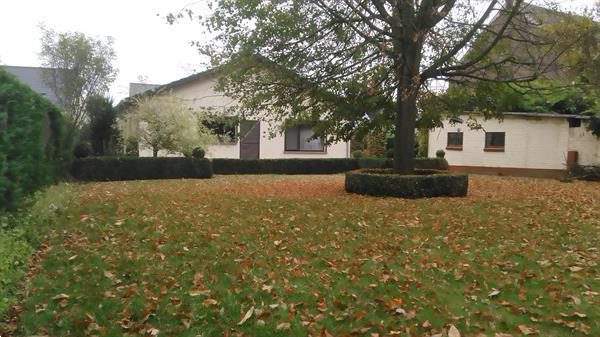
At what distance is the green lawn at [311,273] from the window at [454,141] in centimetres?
1618

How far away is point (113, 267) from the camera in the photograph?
17.0 feet

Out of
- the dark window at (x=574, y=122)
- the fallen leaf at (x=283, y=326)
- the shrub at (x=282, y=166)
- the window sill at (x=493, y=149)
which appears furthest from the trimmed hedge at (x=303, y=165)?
the fallen leaf at (x=283, y=326)

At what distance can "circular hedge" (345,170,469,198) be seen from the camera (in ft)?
36.7

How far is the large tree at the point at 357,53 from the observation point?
11.5 m

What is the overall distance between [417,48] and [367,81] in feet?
4.93

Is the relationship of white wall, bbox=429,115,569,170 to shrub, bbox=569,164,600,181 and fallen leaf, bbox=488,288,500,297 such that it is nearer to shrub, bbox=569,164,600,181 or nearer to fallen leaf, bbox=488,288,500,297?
shrub, bbox=569,164,600,181

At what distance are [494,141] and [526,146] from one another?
1574mm

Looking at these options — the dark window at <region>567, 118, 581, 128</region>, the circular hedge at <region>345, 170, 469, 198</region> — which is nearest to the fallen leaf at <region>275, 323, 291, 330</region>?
the circular hedge at <region>345, 170, 469, 198</region>

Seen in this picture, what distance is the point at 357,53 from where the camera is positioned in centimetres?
1271

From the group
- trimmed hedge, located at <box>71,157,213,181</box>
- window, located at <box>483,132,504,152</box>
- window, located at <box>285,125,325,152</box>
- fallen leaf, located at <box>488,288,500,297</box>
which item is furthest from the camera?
window, located at <box>285,125,325,152</box>

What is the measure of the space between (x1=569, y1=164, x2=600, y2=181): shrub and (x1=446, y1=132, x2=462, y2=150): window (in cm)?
605

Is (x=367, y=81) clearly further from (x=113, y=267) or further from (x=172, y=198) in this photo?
(x=113, y=267)

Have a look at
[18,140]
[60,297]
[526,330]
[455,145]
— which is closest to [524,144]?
[455,145]

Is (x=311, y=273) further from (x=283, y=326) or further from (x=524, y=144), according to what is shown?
(x=524, y=144)
